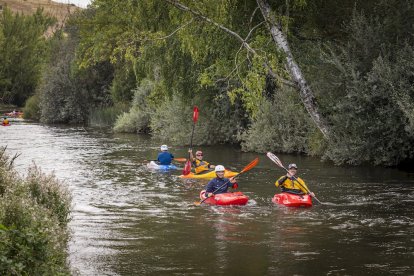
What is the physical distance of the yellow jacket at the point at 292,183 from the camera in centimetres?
1833

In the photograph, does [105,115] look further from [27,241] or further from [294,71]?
[27,241]

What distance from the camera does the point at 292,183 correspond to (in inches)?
729

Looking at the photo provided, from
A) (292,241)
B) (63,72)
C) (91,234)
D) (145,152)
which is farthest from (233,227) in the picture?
(63,72)

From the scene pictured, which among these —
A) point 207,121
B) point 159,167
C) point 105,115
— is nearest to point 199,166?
point 159,167

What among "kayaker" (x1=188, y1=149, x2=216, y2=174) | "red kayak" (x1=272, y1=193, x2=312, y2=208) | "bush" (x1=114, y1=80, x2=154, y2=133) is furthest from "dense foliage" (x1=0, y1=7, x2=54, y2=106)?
"red kayak" (x1=272, y1=193, x2=312, y2=208)

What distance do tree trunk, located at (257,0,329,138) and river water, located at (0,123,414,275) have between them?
1793 mm

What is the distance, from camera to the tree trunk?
24703 mm

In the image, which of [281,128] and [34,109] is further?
[34,109]

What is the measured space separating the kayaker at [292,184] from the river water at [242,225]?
58cm

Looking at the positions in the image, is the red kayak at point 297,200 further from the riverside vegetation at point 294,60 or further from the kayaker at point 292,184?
the riverside vegetation at point 294,60

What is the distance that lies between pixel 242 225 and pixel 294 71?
36.1 ft

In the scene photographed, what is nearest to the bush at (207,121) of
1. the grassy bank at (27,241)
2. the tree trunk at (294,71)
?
the tree trunk at (294,71)

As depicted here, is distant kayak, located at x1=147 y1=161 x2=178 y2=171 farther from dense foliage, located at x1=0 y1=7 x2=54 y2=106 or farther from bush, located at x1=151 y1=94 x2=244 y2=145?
dense foliage, located at x1=0 y1=7 x2=54 y2=106

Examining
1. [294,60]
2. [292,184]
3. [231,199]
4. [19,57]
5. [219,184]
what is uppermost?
[19,57]
